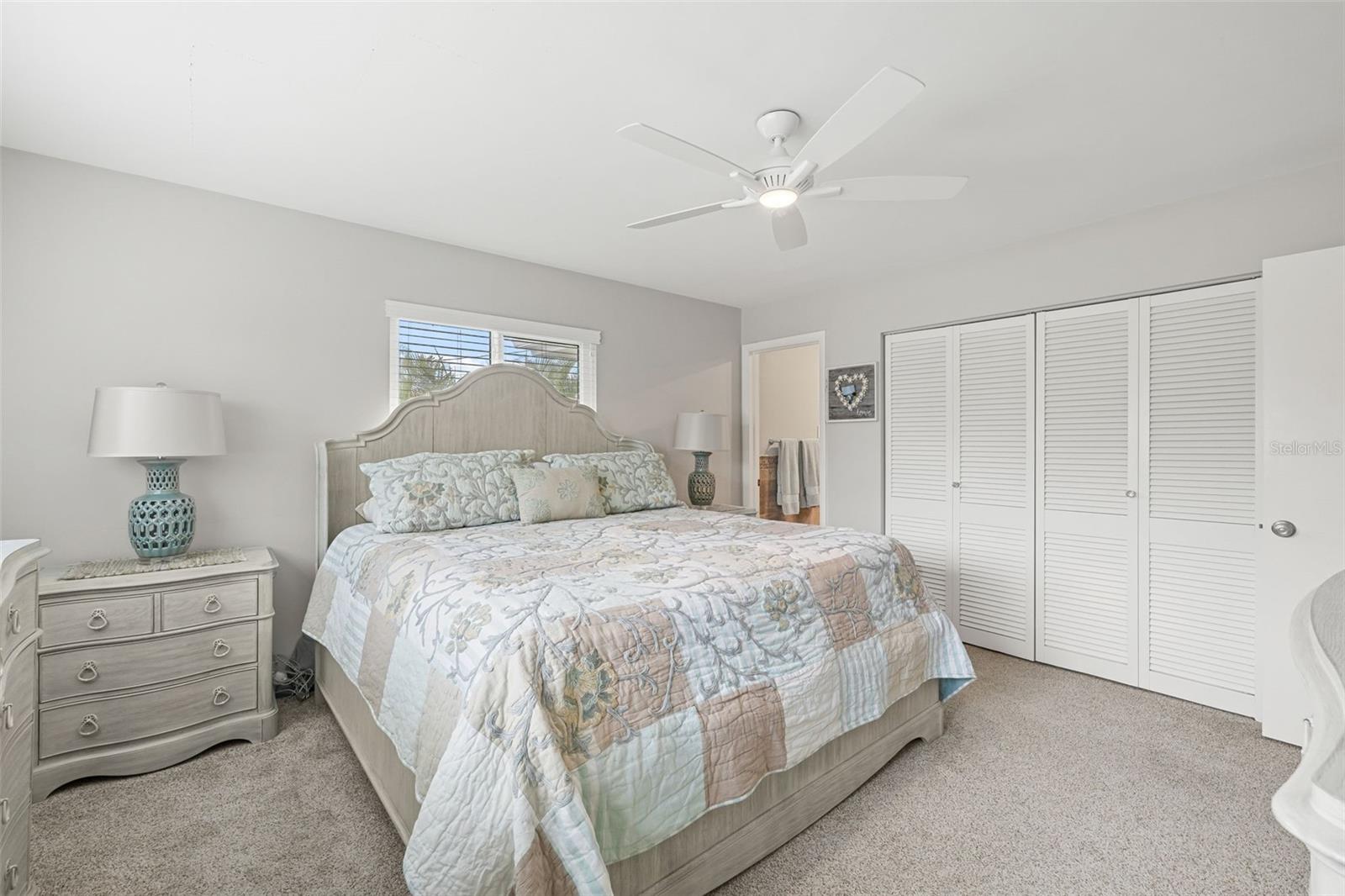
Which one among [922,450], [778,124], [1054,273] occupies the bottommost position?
[922,450]

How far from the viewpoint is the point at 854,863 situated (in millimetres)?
1785

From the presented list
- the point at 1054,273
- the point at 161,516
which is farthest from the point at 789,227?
the point at 161,516

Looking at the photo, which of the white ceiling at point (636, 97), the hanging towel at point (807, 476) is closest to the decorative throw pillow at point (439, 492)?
the white ceiling at point (636, 97)

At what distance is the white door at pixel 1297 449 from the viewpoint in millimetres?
2346

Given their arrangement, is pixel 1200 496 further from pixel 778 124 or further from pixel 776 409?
pixel 776 409

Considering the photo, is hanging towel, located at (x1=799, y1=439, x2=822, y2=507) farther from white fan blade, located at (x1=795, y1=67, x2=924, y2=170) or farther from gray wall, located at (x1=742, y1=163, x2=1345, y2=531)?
white fan blade, located at (x1=795, y1=67, x2=924, y2=170)

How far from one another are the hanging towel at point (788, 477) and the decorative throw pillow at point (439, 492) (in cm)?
335

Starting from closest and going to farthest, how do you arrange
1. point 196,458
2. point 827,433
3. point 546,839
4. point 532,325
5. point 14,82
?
point 546,839, point 14,82, point 196,458, point 532,325, point 827,433

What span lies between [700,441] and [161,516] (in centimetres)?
297

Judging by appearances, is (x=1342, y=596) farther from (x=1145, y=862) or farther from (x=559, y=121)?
(x=559, y=121)

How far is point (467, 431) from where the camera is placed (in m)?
3.47

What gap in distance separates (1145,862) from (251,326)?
400 cm

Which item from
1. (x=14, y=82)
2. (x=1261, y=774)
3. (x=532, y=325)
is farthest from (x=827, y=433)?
(x=14, y=82)

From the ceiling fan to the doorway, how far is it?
2377 mm
